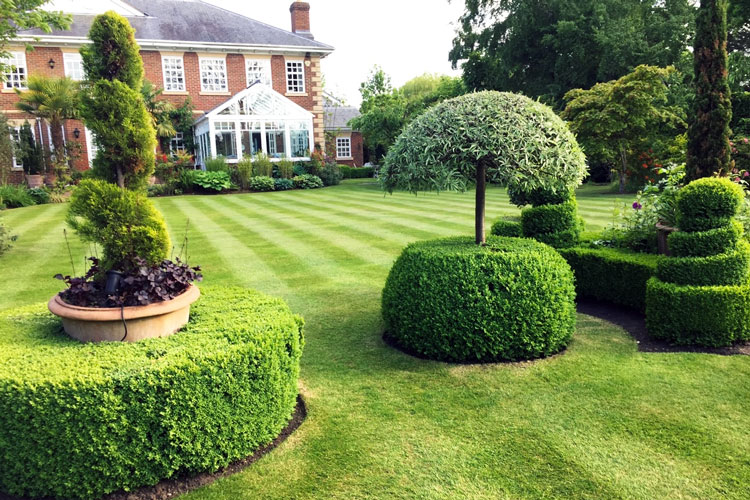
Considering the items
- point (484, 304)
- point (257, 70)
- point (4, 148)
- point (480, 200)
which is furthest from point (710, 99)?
point (257, 70)

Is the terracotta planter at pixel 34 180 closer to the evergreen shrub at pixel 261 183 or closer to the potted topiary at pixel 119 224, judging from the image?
the evergreen shrub at pixel 261 183

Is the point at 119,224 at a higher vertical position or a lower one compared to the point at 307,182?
higher

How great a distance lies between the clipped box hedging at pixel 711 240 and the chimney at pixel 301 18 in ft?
103

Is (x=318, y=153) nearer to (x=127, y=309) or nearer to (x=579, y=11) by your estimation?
(x=579, y=11)

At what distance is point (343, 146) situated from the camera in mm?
43719

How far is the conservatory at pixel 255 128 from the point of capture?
27880mm

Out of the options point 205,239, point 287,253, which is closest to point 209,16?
point 205,239

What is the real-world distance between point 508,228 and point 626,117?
16.1 m

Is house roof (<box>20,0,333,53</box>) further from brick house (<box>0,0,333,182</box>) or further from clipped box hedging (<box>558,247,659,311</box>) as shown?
clipped box hedging (<box>558,247,659,311</box>)

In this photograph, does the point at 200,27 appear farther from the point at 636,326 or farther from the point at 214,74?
the point at 636,326

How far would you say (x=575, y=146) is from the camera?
18.4ft

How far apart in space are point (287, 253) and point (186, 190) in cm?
1684

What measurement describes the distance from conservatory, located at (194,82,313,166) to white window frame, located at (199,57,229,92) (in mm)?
2638

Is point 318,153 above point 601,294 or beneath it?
above
